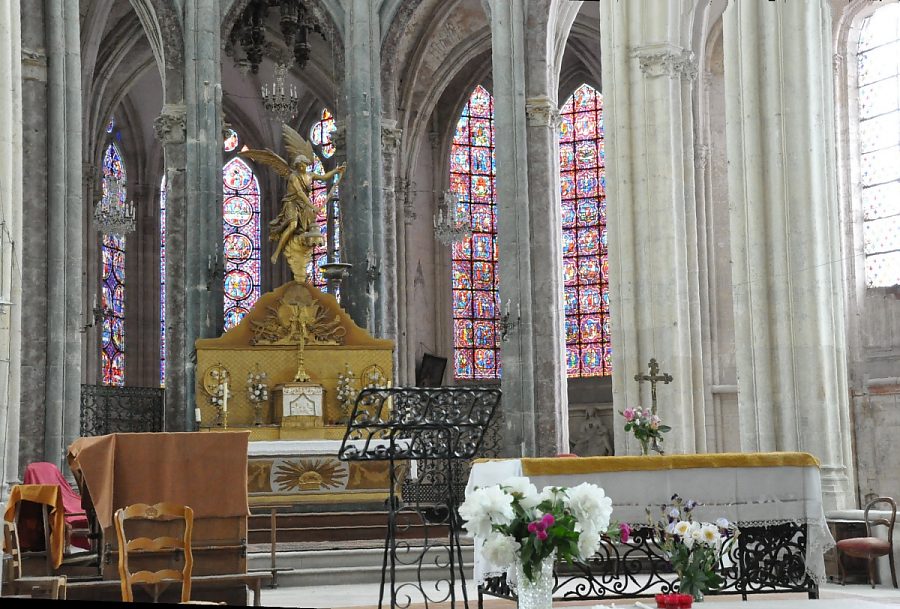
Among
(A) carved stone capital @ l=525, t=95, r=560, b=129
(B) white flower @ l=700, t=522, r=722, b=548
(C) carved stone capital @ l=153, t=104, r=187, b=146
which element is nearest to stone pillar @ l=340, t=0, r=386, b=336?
(A) carved stone capital @ l=525, t=95, r=560, b=129

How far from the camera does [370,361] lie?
1795cm

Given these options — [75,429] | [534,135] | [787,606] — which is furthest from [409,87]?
[787,606]

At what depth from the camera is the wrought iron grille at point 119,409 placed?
19172 millimetres

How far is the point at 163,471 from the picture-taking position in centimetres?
800

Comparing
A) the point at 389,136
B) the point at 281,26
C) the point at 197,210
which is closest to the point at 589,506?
the point at 197,210

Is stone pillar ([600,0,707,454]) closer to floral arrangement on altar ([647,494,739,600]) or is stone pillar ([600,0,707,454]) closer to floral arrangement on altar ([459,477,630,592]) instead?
floral arrangement on altar ([647,494,739,600])

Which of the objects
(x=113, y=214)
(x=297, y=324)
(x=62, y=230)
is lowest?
(x=297, y=324)

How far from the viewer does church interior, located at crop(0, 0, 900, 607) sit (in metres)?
11.7

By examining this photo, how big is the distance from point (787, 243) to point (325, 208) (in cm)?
1429

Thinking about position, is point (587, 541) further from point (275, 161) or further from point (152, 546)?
point (275, 161)

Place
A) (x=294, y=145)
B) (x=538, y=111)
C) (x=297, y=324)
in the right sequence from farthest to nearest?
(x=538, y=111), (x=294, y=145), (x=297, y=324)

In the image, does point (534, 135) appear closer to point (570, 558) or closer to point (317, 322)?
point (317, 322)

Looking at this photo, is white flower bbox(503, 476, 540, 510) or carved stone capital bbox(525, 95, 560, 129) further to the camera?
carved stone capital bbox(525, 95, 560, 129)

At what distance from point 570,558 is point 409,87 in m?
19.3
